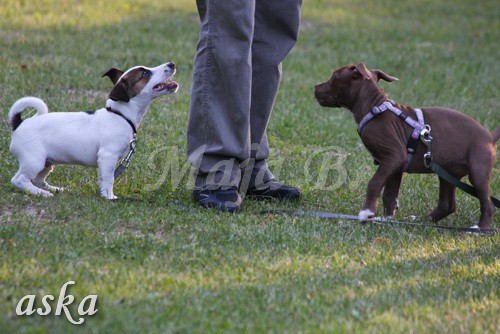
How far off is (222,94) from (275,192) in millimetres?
920

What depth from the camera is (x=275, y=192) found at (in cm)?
560

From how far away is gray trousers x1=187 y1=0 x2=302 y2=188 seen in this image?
4930mm

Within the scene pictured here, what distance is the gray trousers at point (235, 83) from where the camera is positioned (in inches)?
194

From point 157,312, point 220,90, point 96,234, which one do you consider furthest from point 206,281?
point 220,90

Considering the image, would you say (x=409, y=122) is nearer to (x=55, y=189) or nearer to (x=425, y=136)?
(x=425, y=136)

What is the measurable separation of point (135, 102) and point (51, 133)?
1.90 ft

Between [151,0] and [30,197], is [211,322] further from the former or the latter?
[151,0]

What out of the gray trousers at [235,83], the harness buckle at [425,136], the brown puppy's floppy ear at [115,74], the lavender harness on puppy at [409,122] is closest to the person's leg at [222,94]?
the gray trousers at [235,83]

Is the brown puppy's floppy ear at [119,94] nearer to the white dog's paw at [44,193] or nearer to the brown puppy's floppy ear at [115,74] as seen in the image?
the brown puppy's floppy ear at [115,74]

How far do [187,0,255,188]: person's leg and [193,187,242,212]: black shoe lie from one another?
47 mm

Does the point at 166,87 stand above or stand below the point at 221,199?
above

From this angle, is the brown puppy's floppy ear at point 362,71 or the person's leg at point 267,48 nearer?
the brown puppy's floppy ear at point 362,71

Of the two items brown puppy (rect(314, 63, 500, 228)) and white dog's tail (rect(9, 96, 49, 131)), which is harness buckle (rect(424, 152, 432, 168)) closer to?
brown puppy (rect(314, 63, 500, 228))

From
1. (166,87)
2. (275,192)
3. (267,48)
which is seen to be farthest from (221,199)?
(267,48)
